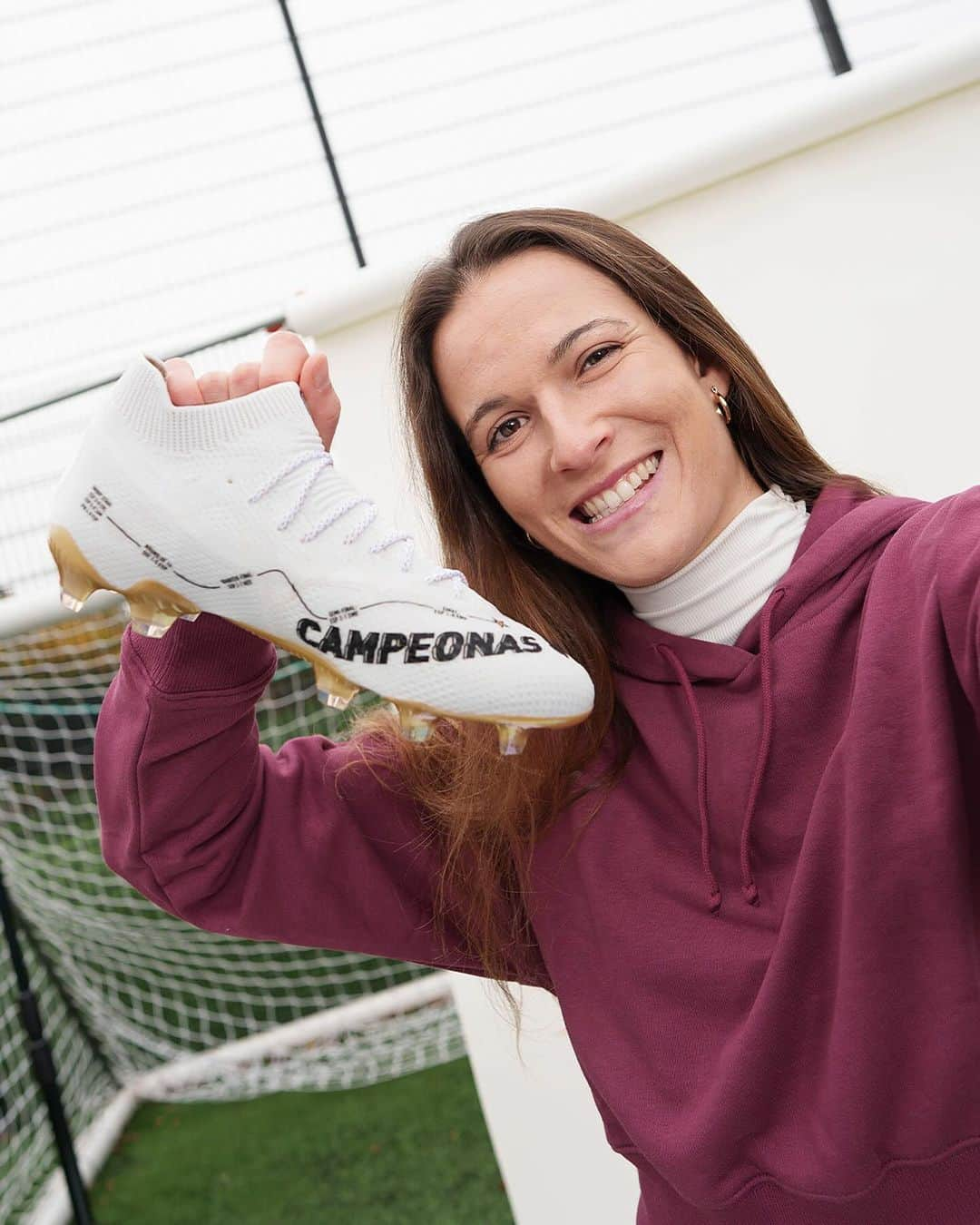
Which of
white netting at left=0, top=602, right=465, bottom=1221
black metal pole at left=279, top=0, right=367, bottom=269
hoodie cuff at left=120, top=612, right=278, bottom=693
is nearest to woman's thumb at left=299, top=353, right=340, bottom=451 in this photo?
hoodie cuff at left=120, top=612, right=278, bottom=693

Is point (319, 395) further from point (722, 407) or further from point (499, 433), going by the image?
point (722, 407)

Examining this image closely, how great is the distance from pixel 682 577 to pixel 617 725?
142mm

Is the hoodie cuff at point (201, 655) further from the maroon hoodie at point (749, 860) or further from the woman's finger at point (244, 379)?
the woman's finger at point (244, 379)

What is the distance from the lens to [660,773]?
888 millimetres

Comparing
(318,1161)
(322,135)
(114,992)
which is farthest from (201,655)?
(114,992)

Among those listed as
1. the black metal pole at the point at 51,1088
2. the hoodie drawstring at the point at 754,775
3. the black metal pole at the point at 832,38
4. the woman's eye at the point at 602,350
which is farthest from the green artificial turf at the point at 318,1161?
the black metal pole at the point at 832,38

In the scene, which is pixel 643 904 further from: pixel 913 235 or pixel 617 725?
pixel 913 235

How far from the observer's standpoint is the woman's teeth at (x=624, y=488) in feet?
2.86

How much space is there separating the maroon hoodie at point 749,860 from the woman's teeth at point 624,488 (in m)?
0.12

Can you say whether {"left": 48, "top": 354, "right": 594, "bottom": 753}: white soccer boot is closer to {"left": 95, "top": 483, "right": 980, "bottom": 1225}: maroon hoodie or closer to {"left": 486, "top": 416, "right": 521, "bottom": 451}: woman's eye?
{"left": 95, "top": 483, "right": 980, "bottom": 1225}: maroon hoodie

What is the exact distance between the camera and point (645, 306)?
945mm

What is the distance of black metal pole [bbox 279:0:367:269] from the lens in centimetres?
195

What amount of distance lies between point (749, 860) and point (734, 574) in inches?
8.9

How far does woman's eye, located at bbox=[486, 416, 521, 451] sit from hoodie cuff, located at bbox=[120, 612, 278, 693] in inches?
10.6
